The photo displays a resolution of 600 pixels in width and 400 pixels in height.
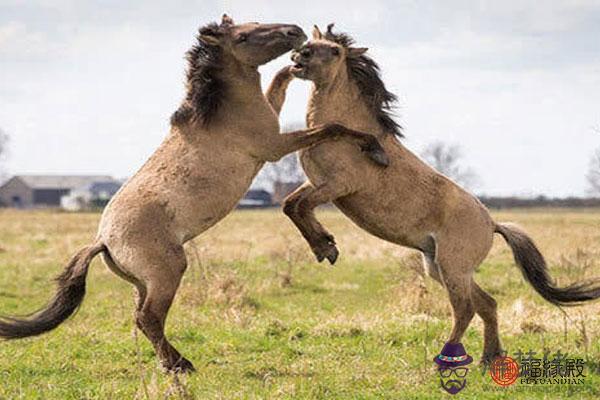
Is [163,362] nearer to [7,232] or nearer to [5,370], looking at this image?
[5,370]

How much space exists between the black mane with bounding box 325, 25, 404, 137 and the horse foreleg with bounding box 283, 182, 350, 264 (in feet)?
3.06

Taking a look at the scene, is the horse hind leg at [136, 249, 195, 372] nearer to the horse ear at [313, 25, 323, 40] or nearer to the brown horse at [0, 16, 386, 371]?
the brown horse at [0, 16, 386, 371]

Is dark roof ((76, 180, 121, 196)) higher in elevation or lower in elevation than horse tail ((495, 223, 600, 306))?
lower

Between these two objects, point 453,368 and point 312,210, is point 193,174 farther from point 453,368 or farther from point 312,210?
point 453,368

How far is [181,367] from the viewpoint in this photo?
289 inches

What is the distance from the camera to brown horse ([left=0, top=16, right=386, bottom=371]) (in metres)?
7.14

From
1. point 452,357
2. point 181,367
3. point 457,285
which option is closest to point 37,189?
point 181,367

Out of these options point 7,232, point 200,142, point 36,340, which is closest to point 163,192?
point 200,142

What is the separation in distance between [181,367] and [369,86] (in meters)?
3.14

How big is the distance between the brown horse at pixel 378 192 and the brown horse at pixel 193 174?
0.25m

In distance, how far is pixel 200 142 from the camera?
741 centimetres

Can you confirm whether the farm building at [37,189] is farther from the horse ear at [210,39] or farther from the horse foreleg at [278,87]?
the horse ear at [210,39]

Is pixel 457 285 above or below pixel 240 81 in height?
Result: below

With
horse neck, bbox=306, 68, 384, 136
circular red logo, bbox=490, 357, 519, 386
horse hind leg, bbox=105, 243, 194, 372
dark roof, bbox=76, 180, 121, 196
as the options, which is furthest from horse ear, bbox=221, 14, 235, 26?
dark roof, bbox=76, 180, 121, 196
